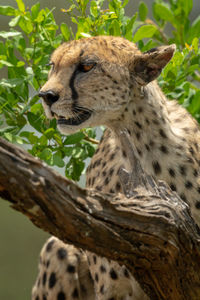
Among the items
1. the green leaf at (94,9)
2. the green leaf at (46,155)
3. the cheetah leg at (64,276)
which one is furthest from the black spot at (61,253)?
the green leaf at (94,9)

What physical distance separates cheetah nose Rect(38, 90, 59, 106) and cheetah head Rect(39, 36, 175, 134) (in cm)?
1

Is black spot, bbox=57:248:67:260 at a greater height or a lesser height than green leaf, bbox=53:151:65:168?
lesser

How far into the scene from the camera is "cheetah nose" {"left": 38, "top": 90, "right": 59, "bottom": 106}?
6.56 feet

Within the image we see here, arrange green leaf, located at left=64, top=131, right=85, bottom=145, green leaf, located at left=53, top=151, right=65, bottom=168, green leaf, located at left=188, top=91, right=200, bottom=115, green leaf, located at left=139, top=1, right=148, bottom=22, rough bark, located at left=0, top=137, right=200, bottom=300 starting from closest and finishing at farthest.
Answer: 1. rough bark, located at left=0, top=137, right=200, bottom=300
2. green leaf, located at left=53, top=151, right=65, bottom=168
3. green leaf, located at left=64, top=131, right=85, bottom=145
4. green leaf, located at left=188, top=91, right=200, bottom=115
5. green leaf, located at left=139, top=1, right=148, bottom=22

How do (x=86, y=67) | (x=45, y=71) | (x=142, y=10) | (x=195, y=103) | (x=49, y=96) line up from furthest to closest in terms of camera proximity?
(x=142, y=10) < (x=195, y=103) < (x=45, y=71) < (x=86, y=67) < (x=49, y=96)

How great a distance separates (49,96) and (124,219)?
2.24 ft

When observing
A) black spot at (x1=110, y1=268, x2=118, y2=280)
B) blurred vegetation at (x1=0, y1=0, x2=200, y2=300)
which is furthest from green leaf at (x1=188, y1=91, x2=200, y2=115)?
black spot at (x1=110, y1=268, x2=118, y2=280)

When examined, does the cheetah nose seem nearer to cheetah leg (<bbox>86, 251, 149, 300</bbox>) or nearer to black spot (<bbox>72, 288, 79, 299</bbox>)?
cheetah leg (<bbox>86, 251, 149, 300</bbox>)

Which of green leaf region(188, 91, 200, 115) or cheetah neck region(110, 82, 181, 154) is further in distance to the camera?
green leaf region(188, 91, 200, 115)

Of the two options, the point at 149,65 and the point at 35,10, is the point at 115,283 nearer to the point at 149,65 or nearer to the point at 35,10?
the point at 149,65

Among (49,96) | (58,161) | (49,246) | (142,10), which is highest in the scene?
(49,96)

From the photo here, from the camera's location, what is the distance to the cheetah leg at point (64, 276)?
231 cm

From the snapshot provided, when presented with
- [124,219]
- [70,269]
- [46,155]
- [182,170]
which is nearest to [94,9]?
[46,155]

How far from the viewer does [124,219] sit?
4.78 ft
